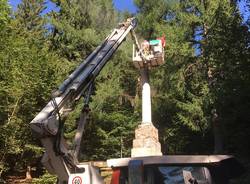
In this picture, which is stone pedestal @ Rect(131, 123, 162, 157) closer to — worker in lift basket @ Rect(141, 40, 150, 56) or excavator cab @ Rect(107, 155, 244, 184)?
worker in lift basket @ Rect(141, 40, 150, 56)

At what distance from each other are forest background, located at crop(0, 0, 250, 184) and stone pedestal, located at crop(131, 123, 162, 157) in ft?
11.0

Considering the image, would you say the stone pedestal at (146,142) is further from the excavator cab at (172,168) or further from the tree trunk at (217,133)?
the excavator cab at (172,168)

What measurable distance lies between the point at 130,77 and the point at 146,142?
13.5 metres

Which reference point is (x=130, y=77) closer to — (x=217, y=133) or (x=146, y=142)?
(x=217, y=133)

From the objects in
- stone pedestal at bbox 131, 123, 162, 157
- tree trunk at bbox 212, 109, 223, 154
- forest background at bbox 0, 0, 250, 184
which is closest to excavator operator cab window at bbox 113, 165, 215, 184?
forest background at bbox 0, 0, 250, 184

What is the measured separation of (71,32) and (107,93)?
18.8ft

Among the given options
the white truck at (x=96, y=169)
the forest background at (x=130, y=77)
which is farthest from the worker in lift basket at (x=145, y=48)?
the white truck at (x=96, y=169)

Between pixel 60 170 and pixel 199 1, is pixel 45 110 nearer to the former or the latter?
pixel 60 170

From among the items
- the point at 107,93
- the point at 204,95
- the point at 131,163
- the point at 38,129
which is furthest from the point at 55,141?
the point at 107,93

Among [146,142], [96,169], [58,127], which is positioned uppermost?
[146,142]

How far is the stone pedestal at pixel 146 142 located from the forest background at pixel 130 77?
336 centimetres

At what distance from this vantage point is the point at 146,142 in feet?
65.0

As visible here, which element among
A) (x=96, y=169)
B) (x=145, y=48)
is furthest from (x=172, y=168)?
(x=145, y=48)

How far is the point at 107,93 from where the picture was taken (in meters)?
27.7
